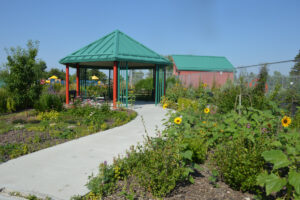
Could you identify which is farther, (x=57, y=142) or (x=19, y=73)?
(x=19, y=73)

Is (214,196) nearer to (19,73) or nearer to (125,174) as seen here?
(125,174)

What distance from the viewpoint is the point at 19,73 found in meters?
8.45

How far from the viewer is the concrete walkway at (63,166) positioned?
3119 mm

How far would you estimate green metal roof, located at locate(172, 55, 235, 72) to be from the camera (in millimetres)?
32719

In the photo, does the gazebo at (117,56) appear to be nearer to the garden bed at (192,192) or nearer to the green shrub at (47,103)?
the green shrub at (47,103)

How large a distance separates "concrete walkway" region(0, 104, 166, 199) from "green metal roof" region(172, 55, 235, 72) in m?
27.9

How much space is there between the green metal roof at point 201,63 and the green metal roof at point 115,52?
20241 millimetres

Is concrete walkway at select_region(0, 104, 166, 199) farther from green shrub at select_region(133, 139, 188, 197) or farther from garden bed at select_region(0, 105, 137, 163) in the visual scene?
green shrub at select_region(133, 139, 188, 197)

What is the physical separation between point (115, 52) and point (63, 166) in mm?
7469

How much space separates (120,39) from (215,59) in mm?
26021

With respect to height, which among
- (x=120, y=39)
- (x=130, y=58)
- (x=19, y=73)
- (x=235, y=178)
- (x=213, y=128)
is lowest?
(x=235, y=178)

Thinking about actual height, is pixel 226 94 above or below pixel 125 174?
above

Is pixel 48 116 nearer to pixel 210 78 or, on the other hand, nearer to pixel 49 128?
pixel 49 128

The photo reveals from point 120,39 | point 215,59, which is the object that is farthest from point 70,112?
A: point 215,59
